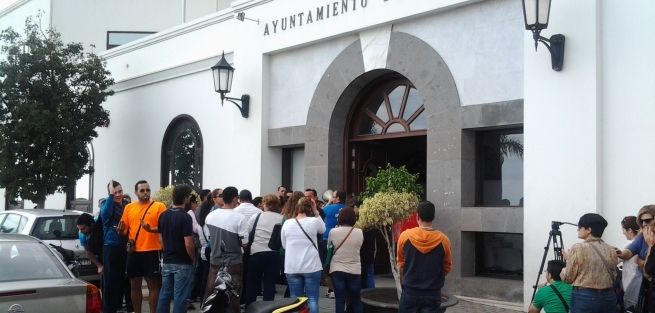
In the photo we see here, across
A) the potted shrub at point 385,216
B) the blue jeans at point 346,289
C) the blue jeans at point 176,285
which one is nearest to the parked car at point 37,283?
the blue jeans at point 176,285

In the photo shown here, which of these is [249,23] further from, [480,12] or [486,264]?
[486,264]

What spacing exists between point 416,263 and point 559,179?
11.4 feet

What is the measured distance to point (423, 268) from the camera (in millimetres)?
6195

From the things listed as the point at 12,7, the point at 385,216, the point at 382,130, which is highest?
the point at 12,7

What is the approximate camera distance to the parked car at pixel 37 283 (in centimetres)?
557

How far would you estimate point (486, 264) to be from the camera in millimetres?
10398

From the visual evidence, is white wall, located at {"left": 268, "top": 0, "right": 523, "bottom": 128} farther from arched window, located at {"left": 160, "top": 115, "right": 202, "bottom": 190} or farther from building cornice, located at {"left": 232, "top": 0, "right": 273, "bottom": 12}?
arched window, located at {"left": 160, "top": 115, "right": 202, "bottom": 190}

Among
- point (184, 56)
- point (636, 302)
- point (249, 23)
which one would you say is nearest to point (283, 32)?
point (249, 23)

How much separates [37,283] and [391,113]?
7.35 meters

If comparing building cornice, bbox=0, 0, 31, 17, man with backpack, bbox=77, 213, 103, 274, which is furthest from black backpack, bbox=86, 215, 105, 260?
building cornice, bbox=0, 0, 31, 17

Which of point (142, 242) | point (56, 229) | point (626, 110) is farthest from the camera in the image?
point (56, 229)

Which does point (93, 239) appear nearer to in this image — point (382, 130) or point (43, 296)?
point (43, 296)

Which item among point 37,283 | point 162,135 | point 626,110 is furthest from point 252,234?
point 162,135

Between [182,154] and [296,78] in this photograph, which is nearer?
[296,78]
